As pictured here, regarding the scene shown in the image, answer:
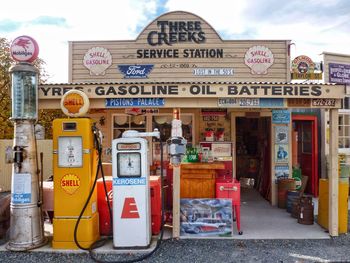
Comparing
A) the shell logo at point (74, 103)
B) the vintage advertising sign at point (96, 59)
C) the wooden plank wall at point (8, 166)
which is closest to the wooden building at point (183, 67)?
the vintage advertising sign at point (96, 59)

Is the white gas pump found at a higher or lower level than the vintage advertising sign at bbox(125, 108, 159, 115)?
lower

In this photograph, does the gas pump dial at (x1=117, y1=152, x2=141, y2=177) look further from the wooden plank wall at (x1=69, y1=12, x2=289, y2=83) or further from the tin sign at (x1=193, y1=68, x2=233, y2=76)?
the tin sign at (x1=193, y1=68, x2=233, y2=76)

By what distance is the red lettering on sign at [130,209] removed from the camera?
5073 millimetres

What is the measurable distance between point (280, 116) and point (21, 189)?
6.37 meters

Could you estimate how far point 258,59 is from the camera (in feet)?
29.8

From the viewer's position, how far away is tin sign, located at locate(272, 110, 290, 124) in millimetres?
8406

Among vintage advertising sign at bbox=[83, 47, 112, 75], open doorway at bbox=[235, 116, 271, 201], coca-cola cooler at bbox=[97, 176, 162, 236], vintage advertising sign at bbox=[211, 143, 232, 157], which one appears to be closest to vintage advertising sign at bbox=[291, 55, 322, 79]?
open doorway at bbox=[235, 116, 271, 201]

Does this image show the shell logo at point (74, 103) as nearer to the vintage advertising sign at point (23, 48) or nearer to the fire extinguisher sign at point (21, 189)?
the vintage advertising sign at point (23, 48)

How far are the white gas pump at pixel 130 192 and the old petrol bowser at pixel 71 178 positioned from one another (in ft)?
1.49

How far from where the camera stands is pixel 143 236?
509 cm

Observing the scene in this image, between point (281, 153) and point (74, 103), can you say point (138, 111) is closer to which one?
point (74, 103)

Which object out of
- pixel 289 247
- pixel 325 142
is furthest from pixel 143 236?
pixel 325 142

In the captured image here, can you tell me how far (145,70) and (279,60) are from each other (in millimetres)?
3869

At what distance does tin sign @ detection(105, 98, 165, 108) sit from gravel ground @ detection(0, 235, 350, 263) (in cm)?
240
